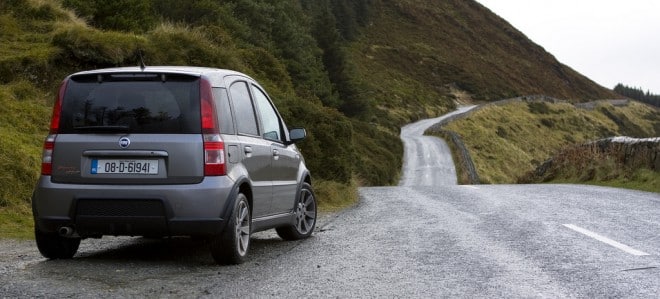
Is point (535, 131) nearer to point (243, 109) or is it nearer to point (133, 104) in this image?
point (243, 109)

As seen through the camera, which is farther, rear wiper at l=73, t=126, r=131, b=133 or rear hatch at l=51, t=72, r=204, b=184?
rear wiper at l=73, t=126, r=131, b=133

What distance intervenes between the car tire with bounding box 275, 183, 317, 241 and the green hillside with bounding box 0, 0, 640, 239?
337 centimetres

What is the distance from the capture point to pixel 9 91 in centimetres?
1305

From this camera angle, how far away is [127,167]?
6.33 m

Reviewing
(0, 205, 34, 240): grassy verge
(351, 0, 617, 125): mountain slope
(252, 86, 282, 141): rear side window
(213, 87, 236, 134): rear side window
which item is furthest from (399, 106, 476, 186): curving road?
(213, 87, 236, 134): rear side window

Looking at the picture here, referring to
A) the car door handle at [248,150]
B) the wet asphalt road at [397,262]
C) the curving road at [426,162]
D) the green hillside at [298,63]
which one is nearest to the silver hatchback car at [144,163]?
the car door handle at [248,150]

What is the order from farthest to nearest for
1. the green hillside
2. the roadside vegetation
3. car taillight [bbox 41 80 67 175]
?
the roadside vegetation, the green hillside, car taillight [bbox 41 80 67 175]

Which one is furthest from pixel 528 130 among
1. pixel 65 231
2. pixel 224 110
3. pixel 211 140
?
pixel 65 231

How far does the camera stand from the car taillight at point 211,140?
Result: 6367 millimetres

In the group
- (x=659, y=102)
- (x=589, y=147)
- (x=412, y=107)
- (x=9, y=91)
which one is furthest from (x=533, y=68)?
(x=9, y=91)

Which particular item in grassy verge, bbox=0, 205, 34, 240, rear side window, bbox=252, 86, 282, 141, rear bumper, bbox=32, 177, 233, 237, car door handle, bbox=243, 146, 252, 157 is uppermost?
rear side window, bbox=252, 86, 282, 141

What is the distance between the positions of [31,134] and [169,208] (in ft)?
21.6

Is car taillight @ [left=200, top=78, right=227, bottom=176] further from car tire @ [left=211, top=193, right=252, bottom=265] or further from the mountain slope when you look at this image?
the mountain slope

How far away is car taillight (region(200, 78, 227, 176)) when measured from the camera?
637 cm
